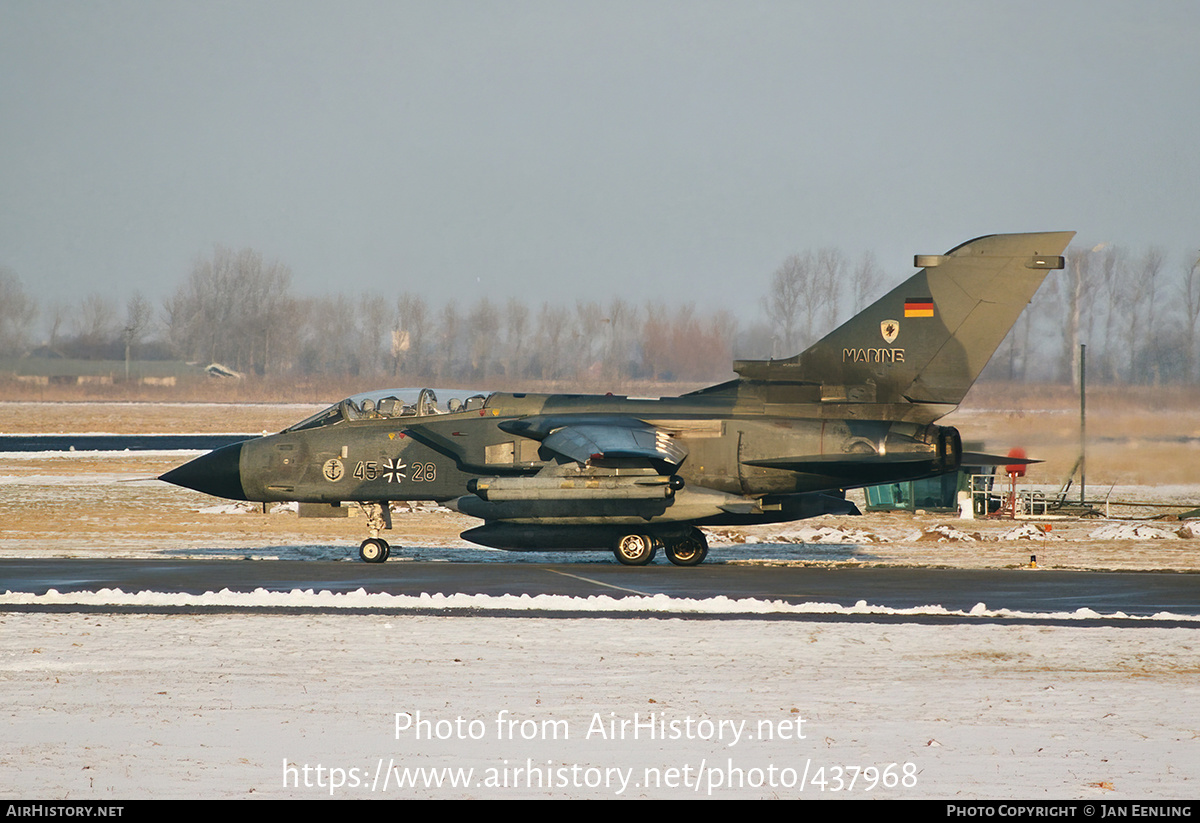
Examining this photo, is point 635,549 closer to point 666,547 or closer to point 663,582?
point 666,547

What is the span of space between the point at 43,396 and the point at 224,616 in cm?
7734

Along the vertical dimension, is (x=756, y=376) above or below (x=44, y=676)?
above

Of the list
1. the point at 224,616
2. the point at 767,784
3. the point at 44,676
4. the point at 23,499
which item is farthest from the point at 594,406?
the point at 23,499

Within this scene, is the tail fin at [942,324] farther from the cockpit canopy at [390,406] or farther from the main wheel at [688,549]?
the cockpit canopy at [390,406]

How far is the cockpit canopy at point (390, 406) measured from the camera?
20.2 metres

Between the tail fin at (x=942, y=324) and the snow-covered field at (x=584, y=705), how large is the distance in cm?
600

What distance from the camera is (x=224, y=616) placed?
1307 cm

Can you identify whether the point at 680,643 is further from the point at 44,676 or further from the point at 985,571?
the point at 985,571

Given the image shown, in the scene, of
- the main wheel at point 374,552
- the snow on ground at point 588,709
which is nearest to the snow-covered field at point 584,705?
the snow on ground at point 588,709

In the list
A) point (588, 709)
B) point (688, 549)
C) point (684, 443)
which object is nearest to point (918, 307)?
point (684, 443)

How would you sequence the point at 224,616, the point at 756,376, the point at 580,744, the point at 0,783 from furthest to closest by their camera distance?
the point at 756,376 → the point at 224,616 → the point at 580,744 → the point at 0,783

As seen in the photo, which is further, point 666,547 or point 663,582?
point 666,547

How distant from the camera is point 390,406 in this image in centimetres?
2031

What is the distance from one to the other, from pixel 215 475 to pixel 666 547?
784cm
